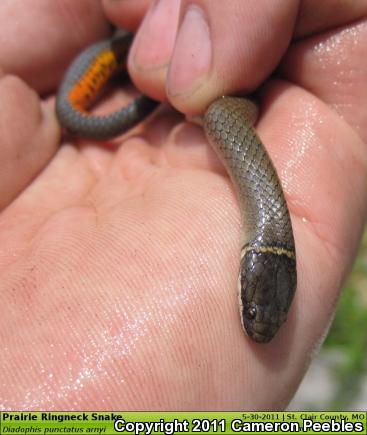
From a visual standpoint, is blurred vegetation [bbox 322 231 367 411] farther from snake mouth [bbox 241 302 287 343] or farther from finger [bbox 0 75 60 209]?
finger [bbox 0 75 60 209]

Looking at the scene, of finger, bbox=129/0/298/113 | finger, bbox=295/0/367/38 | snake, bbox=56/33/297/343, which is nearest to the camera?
snake, bbox=56/33/297/343

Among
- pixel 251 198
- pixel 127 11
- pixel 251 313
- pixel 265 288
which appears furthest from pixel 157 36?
pixel 251 313

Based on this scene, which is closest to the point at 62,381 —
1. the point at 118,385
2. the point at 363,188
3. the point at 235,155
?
the point at 118,385

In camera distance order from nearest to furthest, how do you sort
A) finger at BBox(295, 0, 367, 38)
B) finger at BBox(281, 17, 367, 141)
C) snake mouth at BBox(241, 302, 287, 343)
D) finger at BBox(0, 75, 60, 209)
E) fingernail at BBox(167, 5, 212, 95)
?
snake mouth at BBox(241, 302, 287, 343) < fingernail at BBox(167, 5, 212, 95) < finger at BBox(295, 0, 367, 38) < finger at BBox(281, 17, 367, 141) < finger at BBox(0, 75, 60, 209)

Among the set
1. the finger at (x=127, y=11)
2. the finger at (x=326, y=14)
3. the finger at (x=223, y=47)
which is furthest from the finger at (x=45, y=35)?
the finger at (x=326, y=14)

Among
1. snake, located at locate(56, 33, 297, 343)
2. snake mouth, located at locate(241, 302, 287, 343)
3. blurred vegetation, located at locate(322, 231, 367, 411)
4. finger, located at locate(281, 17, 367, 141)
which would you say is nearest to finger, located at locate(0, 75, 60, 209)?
snake, located at locate(56, 33, 297, 343)

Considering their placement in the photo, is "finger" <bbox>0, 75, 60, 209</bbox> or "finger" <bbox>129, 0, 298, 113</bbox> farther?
"finger" <bbox>0, 75, 60, 209</bbox>

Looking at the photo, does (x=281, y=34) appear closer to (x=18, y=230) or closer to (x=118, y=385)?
(x=18, y=230)

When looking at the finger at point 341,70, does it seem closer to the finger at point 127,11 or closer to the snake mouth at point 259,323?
the finger at point 127,11

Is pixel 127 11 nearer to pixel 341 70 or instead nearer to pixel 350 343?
pixel 341 70
